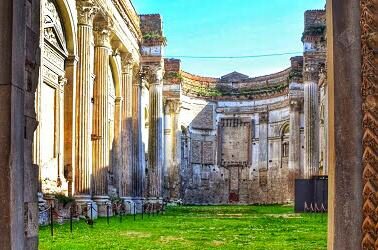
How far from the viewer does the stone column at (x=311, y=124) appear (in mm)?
36000

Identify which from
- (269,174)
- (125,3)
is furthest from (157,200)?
(269,174)

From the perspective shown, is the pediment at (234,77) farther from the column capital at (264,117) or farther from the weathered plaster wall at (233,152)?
the column capital at (264,117)

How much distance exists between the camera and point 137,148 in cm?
3234

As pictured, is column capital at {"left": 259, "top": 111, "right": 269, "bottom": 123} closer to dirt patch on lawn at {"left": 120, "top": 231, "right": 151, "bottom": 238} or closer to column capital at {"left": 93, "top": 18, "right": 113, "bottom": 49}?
column capital at {"left": 93, "top": 18, "right": 113, "bottom": 49}

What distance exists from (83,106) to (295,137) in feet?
88.5

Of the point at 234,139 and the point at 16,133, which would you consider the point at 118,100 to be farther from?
the point at 234,139

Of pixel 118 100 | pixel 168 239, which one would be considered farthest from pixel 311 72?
pixel 168 239

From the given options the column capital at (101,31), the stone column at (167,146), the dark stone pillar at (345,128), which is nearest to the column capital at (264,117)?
the stone column at (167,146)

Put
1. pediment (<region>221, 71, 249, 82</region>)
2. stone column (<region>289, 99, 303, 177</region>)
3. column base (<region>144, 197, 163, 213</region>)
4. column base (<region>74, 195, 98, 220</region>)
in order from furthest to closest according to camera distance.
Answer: pediment (<region>221, 71, 249, 82</region>)
stone column (<region>289, 99, 303, 177</region>)
column base (<region>144, 197, 163, 213</region>)
column base (<region>74, 195, 98, 220</region>)

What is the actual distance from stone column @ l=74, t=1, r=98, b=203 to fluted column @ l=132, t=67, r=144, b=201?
981 centimetres

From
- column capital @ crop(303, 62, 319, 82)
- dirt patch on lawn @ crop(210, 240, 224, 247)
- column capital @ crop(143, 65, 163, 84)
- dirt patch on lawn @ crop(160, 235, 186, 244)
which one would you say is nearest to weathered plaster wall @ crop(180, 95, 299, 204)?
column capital @ crop(303, 62, 319, 82)

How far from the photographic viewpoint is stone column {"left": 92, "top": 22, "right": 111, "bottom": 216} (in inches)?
946

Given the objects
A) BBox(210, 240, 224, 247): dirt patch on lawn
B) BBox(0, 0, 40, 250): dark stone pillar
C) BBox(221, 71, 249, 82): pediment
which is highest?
BBox(221, 71, 249, 82): pediment

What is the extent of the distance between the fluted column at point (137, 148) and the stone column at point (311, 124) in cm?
983
